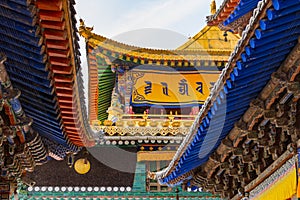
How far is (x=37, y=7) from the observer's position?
6.12 meters

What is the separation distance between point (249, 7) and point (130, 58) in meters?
8.50

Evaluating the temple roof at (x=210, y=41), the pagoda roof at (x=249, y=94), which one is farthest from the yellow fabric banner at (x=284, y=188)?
the temple roof at (x=210, y=41)

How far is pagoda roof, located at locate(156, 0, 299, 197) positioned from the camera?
6650 millimetres

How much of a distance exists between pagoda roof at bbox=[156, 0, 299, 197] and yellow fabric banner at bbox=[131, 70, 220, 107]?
854 centimetres

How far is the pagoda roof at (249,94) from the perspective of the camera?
665 centimetres

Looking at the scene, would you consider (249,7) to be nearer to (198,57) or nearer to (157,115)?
(157,115)

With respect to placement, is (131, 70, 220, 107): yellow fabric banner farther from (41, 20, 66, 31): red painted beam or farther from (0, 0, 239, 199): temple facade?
(41, 20, 66, 31): red painted beam

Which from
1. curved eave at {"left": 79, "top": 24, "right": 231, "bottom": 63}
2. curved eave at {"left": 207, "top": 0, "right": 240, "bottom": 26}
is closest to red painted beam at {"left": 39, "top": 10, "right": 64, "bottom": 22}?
curved eave at {"left": 207, "top": 0, "right": 240, "bottom": 26}

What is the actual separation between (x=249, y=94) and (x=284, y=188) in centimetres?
140

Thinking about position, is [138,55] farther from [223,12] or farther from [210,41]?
[223,12]

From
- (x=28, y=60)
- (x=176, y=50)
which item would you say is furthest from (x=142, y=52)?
(x=28, y=60)

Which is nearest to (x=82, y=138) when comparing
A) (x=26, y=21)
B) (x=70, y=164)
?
(x=26, y=21)

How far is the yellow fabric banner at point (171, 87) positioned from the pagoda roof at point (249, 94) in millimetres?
8541

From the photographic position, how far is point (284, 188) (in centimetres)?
883
